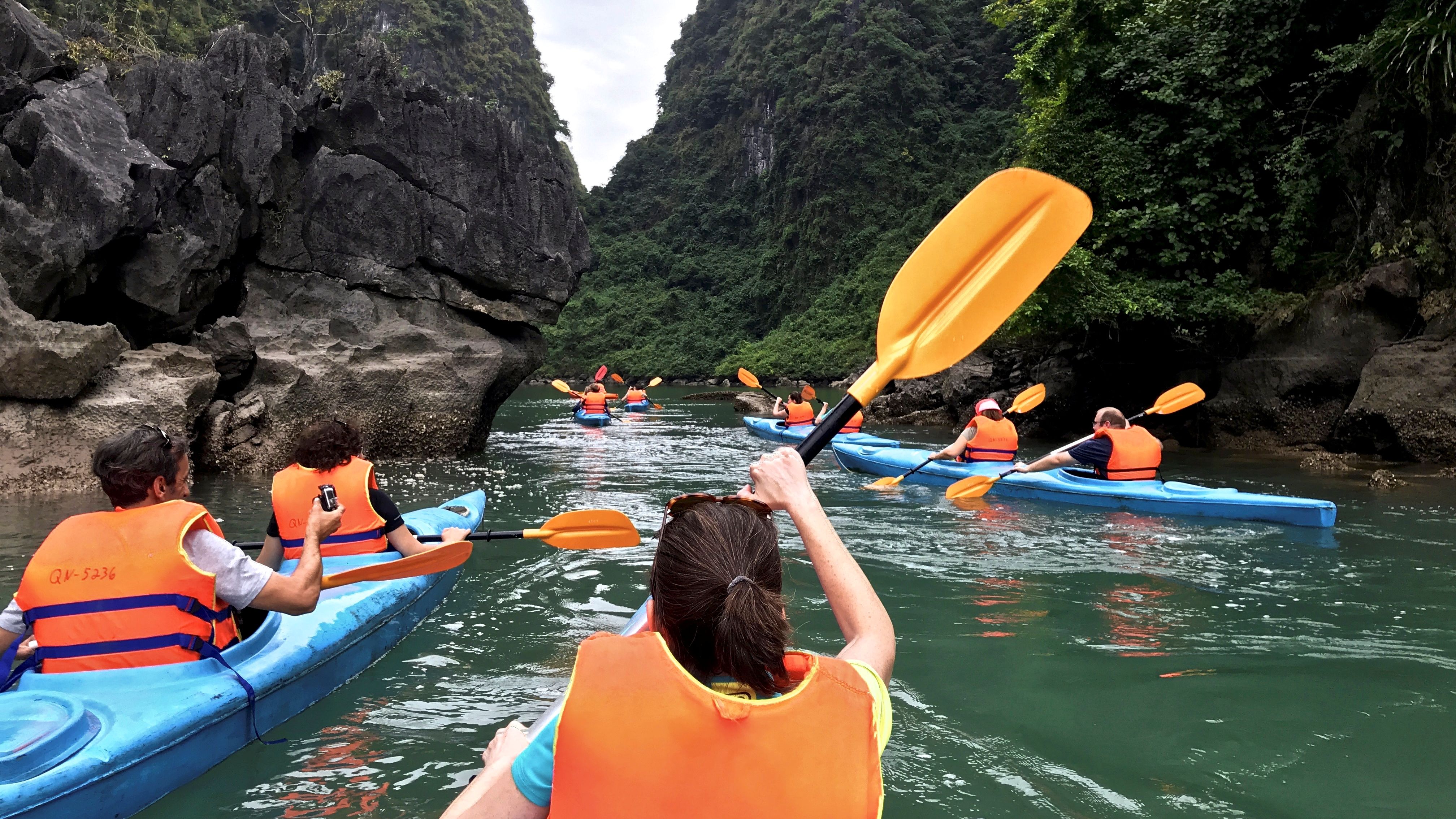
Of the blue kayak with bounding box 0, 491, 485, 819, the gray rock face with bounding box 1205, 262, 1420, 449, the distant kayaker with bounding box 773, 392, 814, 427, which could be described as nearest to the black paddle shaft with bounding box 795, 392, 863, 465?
the blue kayak with bounding box 0, 491, 485, 819

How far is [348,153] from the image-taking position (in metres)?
11.6

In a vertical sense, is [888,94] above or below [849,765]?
above

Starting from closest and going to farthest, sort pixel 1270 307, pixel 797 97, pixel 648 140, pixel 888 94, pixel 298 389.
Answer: pixel 298 389
pixel 1270 307
pixel 888 94
pixel 797 97
pixel 648 140

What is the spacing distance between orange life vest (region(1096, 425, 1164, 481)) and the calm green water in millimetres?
367

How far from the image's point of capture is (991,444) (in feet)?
27.8

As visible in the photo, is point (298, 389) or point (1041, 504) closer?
point (1041, 504)

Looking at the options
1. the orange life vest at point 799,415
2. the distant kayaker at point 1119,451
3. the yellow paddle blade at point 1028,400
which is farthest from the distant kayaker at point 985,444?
the orange life vest at point 799,415

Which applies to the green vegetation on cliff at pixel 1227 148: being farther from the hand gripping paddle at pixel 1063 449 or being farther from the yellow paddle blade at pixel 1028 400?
the hand gripping paddle at pixel 1063 449

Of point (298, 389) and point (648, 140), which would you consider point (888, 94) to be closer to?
point (648, 140)

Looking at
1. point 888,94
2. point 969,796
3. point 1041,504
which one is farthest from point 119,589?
point 888,94

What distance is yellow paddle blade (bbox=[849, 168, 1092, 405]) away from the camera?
2643 millimetres

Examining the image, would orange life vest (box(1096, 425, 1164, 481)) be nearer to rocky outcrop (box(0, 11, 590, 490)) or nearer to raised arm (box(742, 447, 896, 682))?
raised arm (box(742, 447, 896, 682))

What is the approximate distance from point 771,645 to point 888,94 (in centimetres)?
4616

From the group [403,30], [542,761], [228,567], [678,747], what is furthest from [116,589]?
[403,30]
